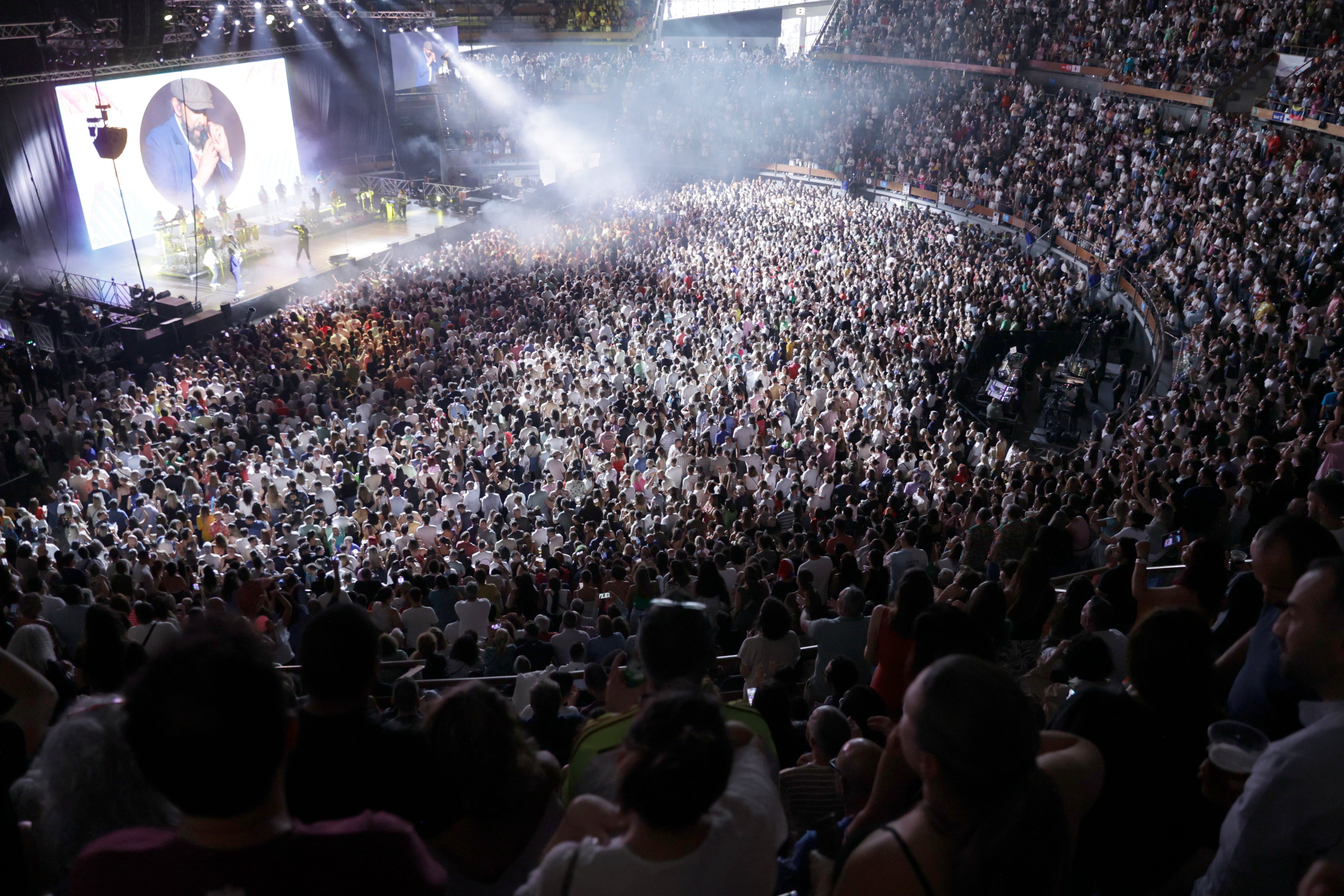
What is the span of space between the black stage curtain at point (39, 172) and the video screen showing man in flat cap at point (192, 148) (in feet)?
7.13

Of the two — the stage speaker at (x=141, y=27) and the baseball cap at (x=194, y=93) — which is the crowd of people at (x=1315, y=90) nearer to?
the stage speaker at (x=141, y=27)

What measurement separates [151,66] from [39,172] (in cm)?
338

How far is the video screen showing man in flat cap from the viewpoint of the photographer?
800 inches

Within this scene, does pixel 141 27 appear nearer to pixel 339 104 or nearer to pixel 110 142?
pixel 110 142

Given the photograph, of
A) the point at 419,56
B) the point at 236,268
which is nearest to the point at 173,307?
the point at 236,268

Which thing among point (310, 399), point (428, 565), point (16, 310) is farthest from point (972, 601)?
point (16, 310)

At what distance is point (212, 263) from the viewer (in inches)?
796

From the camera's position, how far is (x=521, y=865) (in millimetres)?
2064

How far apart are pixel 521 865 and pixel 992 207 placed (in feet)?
78.0

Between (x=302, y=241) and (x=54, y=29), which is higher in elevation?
(x=54, y=29)

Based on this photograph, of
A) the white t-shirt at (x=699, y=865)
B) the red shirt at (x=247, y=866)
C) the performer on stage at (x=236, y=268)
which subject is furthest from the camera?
the performer on stage at (x=236, y=268)

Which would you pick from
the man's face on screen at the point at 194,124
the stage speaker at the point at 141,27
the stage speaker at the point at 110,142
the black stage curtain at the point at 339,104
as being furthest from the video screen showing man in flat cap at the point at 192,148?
the black stage curtain at the point at 339,104

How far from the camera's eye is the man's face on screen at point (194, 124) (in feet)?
67.5

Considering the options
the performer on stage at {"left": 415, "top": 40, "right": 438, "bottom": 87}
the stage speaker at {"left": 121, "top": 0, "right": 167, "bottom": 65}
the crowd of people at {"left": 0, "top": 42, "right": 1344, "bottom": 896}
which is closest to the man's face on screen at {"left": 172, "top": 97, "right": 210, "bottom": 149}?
the stage speaker at {"left": 121, "top": 0, "right": 167, "bottom": 65}
